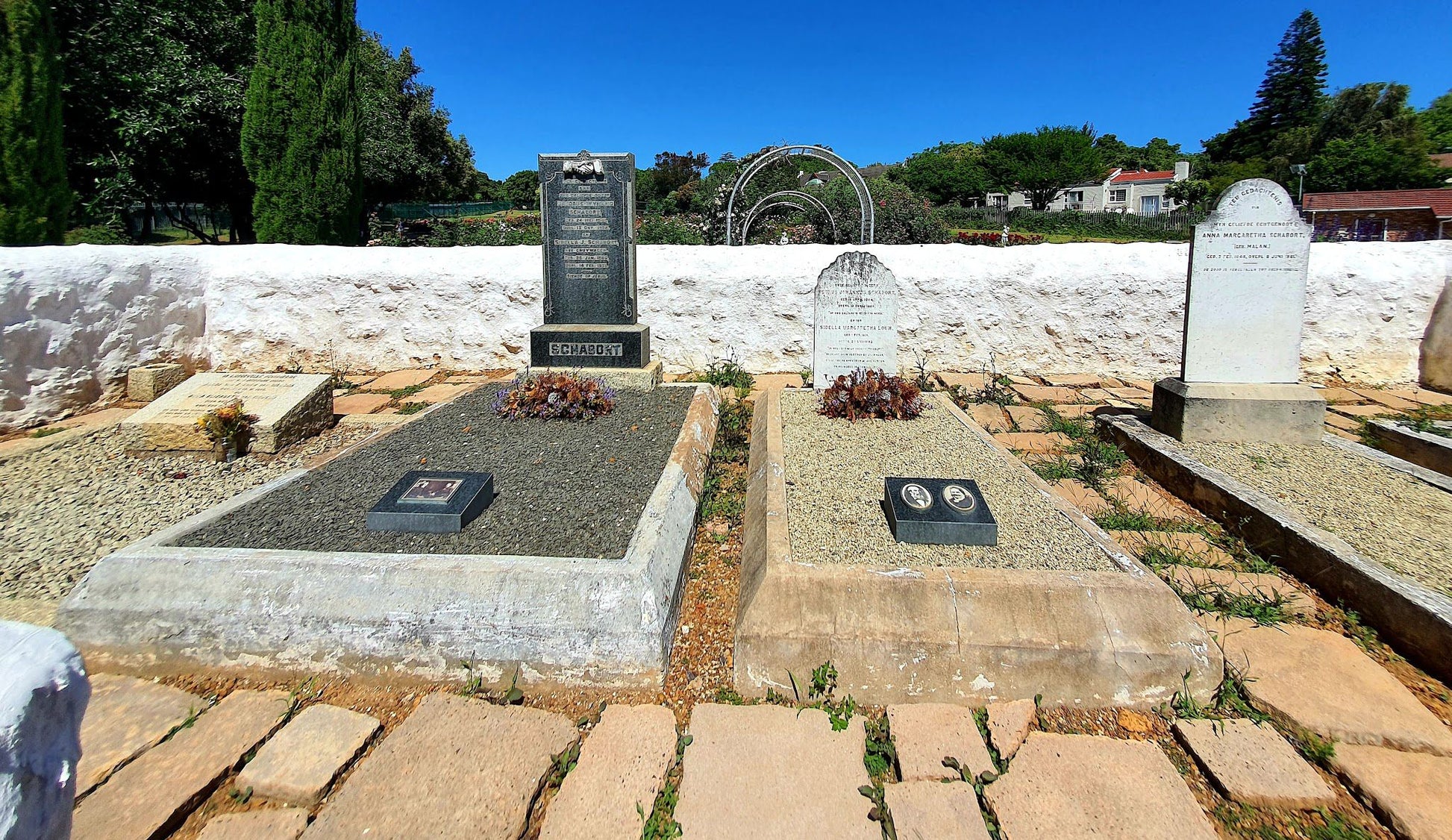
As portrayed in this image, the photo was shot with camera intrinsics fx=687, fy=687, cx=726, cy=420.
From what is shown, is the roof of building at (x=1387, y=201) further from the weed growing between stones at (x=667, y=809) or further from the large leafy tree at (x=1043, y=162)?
the weed growing between stones at (x=667, y=809)

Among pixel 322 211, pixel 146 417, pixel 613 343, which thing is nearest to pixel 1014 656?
pixel 613 343

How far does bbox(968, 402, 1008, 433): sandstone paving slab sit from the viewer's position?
5.45m

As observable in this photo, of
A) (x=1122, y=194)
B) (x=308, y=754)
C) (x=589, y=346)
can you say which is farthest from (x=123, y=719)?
(x=1122, y=194)

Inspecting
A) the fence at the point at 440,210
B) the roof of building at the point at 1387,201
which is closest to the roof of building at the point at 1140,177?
the roof of building at the point at 1387,201

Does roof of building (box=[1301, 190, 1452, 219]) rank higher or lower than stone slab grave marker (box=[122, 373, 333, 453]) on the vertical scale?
higher

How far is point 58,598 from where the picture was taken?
2.90 meters

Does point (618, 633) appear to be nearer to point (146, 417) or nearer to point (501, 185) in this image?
point (146, 417)

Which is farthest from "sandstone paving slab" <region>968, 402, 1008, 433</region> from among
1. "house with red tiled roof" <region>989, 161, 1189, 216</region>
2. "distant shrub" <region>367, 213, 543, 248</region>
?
"house with red tiled roof" <region>989, 161, 1189, 216</region>

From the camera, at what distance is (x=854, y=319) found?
5555mm

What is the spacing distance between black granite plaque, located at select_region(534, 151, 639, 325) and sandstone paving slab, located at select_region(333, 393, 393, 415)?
1.66m

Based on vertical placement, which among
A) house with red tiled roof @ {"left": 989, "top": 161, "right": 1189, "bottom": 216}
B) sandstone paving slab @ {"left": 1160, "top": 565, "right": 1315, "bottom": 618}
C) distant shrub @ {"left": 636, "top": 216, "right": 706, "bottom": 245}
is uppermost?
house with red tiled roof @ {"left": 989, "top": 161, "right": 1189, "bottom": 216}

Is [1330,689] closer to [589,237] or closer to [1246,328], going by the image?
[1246,328]

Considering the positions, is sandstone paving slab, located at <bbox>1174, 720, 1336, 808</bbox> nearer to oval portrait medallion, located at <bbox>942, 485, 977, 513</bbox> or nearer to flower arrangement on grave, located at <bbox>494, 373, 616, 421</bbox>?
oval portrait medallion, located at <bbox>942, 485, 977, 513</bbox>

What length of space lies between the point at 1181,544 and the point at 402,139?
98.4 feet
